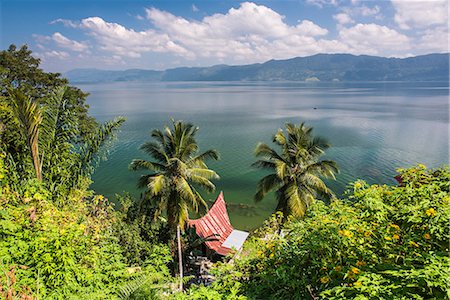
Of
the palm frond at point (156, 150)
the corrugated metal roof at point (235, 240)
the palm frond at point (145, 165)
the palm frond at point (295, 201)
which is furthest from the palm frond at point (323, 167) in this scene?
the palm frond at point (145, 165)

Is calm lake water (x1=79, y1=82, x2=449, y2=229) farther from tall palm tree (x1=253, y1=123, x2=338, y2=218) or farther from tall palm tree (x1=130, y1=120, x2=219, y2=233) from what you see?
tall palm tree (x1=130, y1=120, x2=219, y2=233)

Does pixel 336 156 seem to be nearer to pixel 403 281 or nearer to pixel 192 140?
pixel 192 140

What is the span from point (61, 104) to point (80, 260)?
201 inches

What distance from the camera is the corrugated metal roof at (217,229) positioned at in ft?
51.8

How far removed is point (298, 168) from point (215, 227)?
6664 millimetres

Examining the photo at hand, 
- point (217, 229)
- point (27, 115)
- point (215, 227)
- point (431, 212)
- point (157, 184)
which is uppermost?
point (27, 115)

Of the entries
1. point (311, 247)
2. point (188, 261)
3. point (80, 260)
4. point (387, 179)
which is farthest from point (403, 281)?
point (387, 179)

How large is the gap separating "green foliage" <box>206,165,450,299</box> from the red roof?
34.6 ft

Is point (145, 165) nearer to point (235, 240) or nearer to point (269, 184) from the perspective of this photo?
point (269, 184)

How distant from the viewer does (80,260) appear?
5.79 metres

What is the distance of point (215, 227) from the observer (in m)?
17.0

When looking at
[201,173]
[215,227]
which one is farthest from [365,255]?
[215,227]

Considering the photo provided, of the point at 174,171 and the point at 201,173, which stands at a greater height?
the point at 174,171

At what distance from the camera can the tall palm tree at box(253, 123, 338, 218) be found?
12969mm
